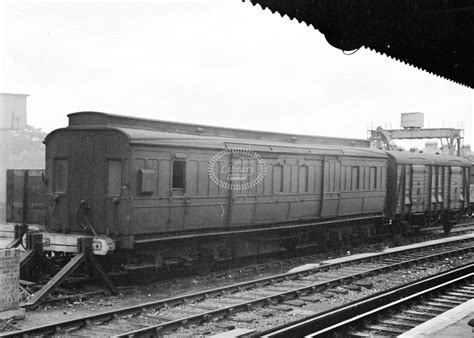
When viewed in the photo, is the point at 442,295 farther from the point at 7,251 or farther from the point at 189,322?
the point at 7,251

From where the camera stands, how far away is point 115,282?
1269cm

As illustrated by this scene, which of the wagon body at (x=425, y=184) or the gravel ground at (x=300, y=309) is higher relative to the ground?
the wagon body at (x=425, y=184)

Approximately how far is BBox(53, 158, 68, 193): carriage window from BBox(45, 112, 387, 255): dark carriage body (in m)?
0.02

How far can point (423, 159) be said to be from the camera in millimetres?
23594

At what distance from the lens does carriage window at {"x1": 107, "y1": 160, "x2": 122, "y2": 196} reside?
11.8 meters

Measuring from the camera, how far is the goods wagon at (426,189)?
21.5 m

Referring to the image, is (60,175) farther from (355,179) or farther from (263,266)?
(355,179)

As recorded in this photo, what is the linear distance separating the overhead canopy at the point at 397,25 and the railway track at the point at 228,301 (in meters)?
4.76

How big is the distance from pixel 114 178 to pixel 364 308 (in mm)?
5344

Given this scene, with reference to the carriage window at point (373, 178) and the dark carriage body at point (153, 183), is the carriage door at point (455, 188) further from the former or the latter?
the dark carriage body at point (153, 183)

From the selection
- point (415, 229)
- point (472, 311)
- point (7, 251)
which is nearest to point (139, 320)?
point (7, 251)

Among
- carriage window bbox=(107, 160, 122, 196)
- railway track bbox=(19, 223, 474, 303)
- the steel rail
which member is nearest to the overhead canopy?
the steel rail

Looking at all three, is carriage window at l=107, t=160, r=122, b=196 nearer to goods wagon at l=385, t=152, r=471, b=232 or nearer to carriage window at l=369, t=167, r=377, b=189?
carriage window at l=369, t=167, r=377, b=189

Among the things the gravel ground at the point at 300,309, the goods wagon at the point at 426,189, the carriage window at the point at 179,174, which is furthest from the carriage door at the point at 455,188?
the carriage window at the point at 179,174
